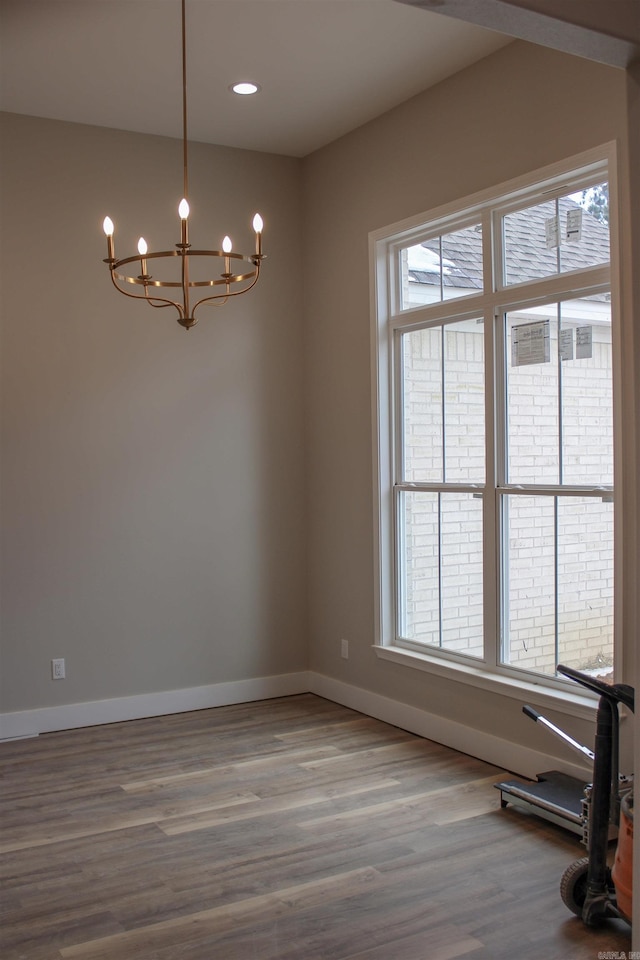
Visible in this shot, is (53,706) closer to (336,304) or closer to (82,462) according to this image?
(82,462)

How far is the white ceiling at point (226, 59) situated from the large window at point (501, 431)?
2.30ft

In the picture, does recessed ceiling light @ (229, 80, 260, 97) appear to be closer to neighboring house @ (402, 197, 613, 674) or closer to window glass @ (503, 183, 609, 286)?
neighboring house @ (402, 197, 613, 674)

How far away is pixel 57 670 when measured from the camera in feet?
15.7

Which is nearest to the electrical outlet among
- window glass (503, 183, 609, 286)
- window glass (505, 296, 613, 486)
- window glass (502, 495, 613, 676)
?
window glass (502, 495, 613, 676)

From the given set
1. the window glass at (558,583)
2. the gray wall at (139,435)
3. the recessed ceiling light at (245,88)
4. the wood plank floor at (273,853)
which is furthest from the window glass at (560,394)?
the gray wall at (139,435)

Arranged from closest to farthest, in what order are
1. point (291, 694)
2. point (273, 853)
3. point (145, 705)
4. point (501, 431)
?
point (273, 853), point (501, 431), point (145, 705), point (291, 694)

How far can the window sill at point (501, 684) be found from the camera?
142 inches

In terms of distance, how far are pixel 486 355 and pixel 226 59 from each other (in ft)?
5.82

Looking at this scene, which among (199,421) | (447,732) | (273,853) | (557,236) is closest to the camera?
(273,853)

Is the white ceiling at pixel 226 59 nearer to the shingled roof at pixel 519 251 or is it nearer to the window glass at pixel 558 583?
the shingled roof at pixel 519 251

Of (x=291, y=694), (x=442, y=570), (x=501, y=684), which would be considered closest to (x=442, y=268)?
(x=442, y=570)

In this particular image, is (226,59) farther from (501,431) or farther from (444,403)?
(501,431)

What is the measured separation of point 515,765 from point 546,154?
2.61 m

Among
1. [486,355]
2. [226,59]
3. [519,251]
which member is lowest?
[486,355]
